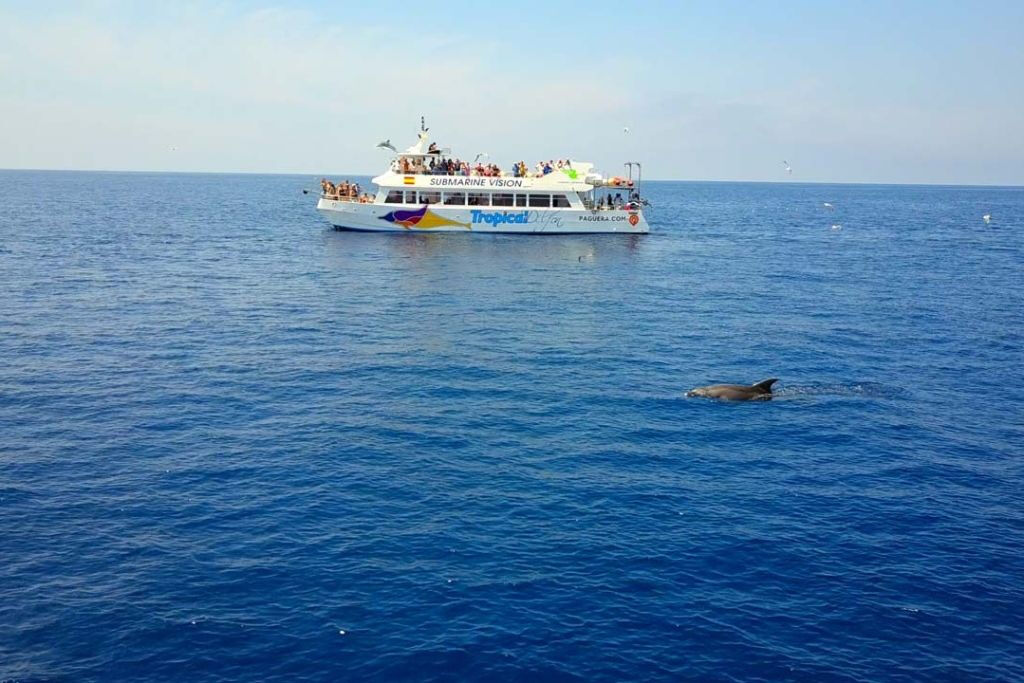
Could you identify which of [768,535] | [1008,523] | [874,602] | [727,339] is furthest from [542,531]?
[727,339]

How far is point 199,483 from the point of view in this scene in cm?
2780

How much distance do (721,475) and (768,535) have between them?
448cm

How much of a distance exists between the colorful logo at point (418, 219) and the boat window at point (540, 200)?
8.50 m

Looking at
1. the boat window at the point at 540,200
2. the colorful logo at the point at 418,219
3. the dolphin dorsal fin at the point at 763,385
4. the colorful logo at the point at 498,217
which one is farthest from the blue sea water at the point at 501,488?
the boat window at the point at 540,200

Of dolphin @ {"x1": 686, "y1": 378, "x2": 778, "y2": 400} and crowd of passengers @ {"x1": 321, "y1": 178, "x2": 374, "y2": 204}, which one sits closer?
dolphin @ {"x1": 686, "y1": 378, "x2": 778, "y2": 400}

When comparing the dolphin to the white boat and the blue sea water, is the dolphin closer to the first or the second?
the blue sea water

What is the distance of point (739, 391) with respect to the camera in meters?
37.7

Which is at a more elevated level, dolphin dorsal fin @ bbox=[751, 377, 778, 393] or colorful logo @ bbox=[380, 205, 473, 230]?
colorful logo @ bbox=[380, 205, 473, 230]

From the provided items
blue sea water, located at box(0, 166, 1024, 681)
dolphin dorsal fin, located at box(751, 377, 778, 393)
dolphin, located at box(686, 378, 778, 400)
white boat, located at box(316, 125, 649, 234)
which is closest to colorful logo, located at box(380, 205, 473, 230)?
white boat, located at box(316, 125, 649, 234)

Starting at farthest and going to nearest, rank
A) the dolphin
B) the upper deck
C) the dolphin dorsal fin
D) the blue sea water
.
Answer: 1. the upper deck
2. the dolphin dorsal fin
3. the dolphin
4. the blue sea water

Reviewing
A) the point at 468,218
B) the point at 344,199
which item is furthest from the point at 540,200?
the point at 344,199

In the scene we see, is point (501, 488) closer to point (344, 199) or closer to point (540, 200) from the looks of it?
point (344, 199)

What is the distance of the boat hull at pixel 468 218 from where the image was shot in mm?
89812

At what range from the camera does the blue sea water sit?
65.1 ft
